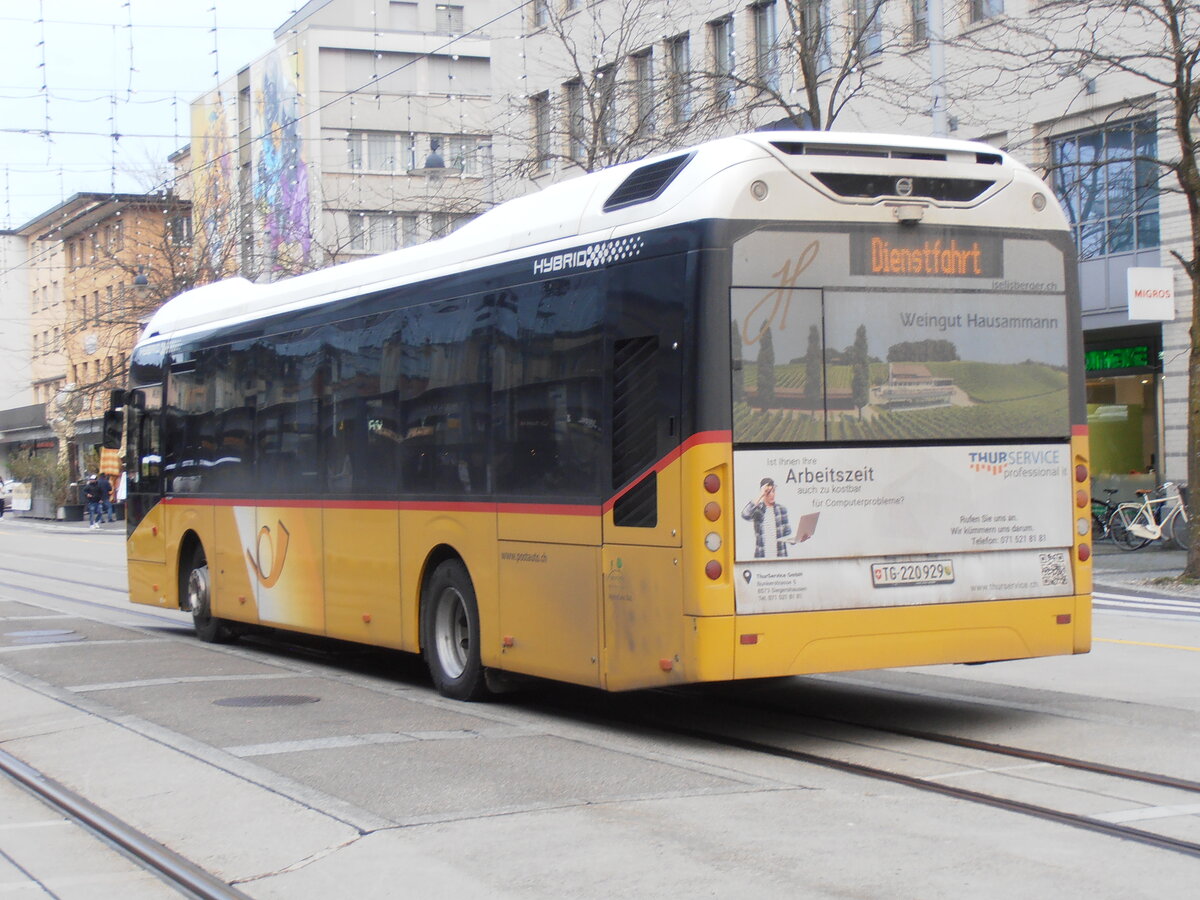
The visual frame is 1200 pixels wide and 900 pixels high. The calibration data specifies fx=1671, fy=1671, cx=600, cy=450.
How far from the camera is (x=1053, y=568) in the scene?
30.7 ft

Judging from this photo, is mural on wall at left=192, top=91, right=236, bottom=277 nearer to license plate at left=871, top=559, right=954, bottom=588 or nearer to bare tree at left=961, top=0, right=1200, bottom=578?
bare tree at left=961, top=0, right=1200, bottom=578

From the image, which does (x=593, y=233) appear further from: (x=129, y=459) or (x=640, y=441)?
(x=129, y=459)

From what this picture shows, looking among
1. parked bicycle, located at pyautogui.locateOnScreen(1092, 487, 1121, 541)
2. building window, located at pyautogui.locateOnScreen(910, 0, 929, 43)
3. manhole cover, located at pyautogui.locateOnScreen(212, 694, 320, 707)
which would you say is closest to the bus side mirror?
manhole cover, located at pyautogui.locateOnScreen(212, 694, 320, 707)

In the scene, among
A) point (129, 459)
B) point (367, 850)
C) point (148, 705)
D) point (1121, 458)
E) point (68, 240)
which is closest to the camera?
point (367, 850)

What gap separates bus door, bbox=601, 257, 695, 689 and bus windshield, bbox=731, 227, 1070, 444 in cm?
38

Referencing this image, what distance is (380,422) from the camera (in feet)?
39.6

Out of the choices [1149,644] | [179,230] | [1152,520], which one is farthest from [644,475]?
[179,230]

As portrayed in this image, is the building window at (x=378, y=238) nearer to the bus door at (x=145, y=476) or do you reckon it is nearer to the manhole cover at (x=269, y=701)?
the bus door at (x=145, y=476)

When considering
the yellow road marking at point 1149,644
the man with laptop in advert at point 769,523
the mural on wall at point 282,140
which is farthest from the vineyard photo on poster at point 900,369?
the mural on wall at point 282,140

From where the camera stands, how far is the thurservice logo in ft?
29.9

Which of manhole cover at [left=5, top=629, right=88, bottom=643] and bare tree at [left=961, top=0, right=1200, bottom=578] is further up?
bare tree at [left=961, top=0, right=1200, bottom=578]

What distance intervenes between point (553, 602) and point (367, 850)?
329 cm

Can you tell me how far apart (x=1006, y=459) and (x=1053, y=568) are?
2.24 ft

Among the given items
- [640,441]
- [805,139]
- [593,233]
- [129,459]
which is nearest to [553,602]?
[640,441]
